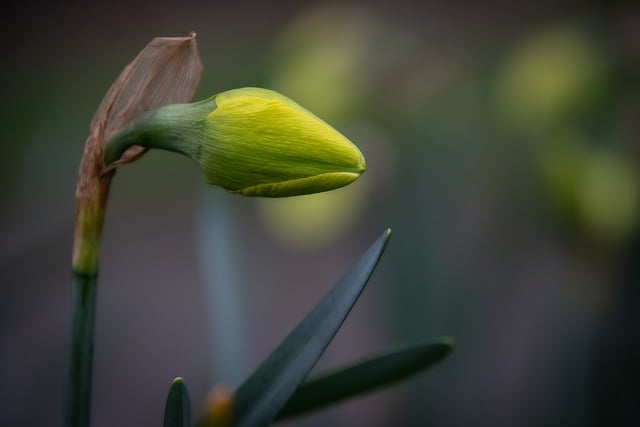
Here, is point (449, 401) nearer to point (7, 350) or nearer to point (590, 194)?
point (590, 194)

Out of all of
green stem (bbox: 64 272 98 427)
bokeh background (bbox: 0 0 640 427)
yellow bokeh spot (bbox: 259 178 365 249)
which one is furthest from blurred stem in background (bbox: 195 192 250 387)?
green stem (bbox: 64 272 98 427)

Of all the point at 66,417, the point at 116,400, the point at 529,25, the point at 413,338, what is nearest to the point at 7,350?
the point at 116,400

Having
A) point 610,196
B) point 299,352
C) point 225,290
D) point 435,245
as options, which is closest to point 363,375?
point 299,352

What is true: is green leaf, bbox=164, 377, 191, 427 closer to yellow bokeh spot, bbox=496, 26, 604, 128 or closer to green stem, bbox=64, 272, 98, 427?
green stem, bbox=64, 272, 98, 427

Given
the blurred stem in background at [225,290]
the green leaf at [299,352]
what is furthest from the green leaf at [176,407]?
the blurred stem in background at [225,290]

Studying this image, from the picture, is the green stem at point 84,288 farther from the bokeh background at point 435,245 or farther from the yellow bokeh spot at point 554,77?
the yellow bokeh spot at point 554,77

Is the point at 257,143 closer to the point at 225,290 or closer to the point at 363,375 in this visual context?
the point at 363,375
